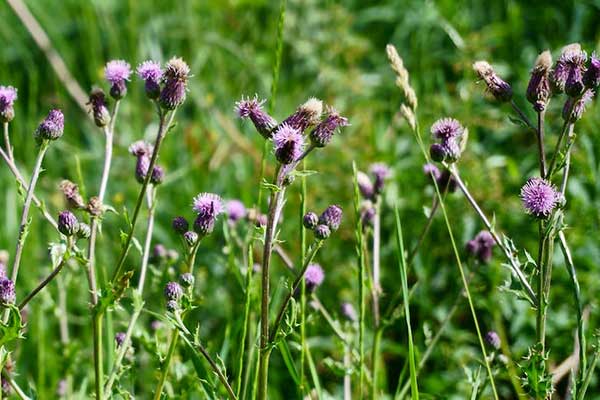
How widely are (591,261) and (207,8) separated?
266cm

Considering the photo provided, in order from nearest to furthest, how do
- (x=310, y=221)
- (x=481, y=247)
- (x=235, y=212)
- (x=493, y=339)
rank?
(x=310, y=221), (x=493, y=339), (x=481, y=247), (x=235, y=212)

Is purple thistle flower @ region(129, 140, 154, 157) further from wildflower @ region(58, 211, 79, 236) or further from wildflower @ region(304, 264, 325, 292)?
wildflower @ region(304, 264, 325, 292)

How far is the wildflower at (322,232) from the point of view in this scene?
1671 mm

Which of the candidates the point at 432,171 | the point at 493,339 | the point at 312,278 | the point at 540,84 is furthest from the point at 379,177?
the point at 540,84

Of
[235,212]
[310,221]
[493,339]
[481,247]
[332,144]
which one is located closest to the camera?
[310,221]

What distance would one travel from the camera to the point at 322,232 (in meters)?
1.68

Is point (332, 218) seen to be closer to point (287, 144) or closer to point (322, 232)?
point (322, 232)

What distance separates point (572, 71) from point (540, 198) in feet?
0.93

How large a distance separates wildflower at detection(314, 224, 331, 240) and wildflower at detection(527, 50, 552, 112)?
50cm

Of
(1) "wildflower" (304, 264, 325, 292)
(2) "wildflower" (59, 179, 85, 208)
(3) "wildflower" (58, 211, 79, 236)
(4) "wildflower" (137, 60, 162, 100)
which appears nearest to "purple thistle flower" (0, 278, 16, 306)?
(3) "wildflower" (58, 211, 79, 236)

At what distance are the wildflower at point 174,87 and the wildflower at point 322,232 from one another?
0.39 meters

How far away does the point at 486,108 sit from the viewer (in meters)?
3.61

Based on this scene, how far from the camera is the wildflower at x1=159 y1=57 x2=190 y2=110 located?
5.58ft

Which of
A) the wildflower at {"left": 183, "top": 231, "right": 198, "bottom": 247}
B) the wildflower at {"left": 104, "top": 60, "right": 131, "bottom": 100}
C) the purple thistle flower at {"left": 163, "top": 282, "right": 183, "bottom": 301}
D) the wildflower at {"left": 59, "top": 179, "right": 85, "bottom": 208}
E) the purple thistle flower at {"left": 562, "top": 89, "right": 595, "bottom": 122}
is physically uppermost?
the wildflower at {"left": 104, "top": 60, "right": 131, "bottom": 100}
